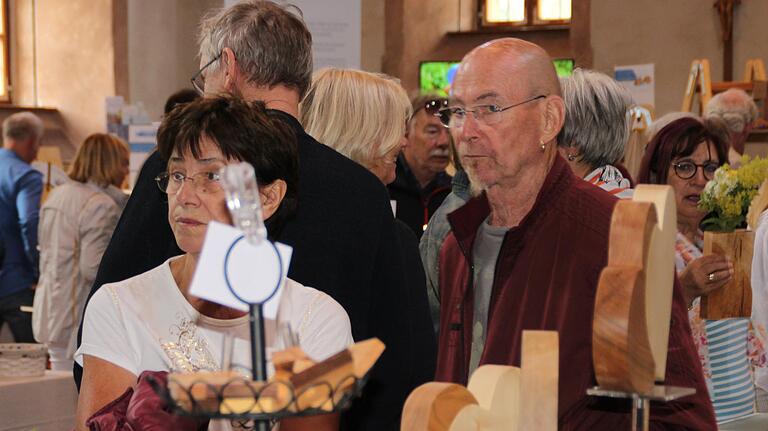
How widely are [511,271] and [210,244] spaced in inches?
46.9

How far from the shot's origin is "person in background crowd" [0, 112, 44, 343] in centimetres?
691

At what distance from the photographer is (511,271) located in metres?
2.12

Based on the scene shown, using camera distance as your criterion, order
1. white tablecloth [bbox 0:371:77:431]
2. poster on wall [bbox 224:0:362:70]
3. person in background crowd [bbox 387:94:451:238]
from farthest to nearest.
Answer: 1. person in background crowd [bbox 387:94:451:238]
2. poster on wall [bbox 224:0:362:70]
3. white tablecloth [bbox 0:371:77:431]

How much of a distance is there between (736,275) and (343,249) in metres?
1.28

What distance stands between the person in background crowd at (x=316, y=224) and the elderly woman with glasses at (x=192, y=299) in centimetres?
41

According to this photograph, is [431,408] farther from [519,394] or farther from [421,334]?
[421,334]

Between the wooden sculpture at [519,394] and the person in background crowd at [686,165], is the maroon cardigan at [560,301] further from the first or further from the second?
the person in background crowd at [686,165]

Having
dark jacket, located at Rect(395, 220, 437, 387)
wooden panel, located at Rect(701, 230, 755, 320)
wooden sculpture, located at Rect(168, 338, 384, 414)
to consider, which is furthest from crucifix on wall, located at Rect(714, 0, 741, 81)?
wooden sculpture, located at Rect(168, 338, 384, 414)

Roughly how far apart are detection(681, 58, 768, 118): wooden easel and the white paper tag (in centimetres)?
706

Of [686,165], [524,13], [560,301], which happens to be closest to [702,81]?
[686,165]

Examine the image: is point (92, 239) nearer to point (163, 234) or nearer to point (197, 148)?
point (163, 234)

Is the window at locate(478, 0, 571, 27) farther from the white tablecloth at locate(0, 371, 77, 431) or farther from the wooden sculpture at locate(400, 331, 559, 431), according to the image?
the wooden sculpture at locate(400, 331, 559, 431)

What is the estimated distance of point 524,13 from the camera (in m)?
15.0

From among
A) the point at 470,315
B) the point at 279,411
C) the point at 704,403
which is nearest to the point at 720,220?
the point at 470,315
